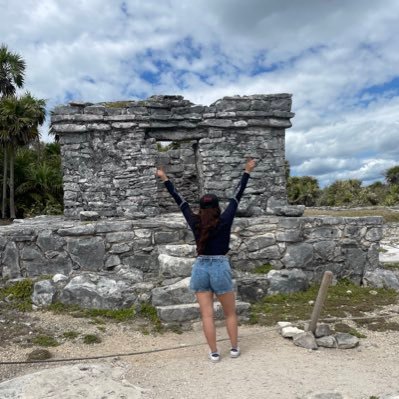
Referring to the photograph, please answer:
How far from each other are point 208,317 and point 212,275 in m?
0.40

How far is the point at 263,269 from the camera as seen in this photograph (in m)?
6.47

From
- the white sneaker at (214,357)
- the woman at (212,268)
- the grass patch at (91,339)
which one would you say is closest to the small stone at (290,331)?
the woman at (212,268)

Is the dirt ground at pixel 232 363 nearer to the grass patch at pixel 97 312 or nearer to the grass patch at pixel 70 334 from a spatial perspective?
the grass patch at pixel 70 334

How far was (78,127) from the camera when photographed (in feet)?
24.5

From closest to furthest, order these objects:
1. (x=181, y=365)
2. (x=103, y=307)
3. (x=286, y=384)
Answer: (x=286, y=384), (x=181, y=365), (x=103, y=307)

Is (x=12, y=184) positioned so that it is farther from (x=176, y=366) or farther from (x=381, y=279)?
(x=176, y=366)

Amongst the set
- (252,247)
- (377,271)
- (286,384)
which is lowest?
(286,384)

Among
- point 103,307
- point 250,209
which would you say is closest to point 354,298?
point 250,209

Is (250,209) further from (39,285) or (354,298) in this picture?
(39,285)

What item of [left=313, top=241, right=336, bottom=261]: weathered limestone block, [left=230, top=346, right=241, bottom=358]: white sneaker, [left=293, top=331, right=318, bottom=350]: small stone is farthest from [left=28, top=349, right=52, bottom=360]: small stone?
[left=313, top=241, right=336, bottom=261]: weathered limestone block

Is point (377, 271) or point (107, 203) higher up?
point (107, 203)

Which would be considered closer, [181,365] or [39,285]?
[181,365]

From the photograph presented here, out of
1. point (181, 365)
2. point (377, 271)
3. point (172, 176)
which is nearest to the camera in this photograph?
point (181, 365)

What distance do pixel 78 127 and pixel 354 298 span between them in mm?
5251
